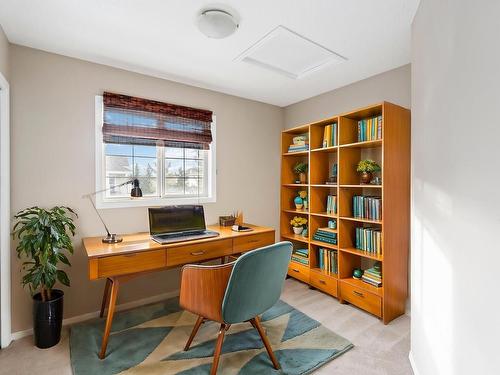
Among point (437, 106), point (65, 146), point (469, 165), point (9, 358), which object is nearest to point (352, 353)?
point (469, 165)

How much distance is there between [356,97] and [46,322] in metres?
3.61

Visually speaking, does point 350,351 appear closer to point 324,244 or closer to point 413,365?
point 413,365

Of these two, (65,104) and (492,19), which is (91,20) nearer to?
(65,104)

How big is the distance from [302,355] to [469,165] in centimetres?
168

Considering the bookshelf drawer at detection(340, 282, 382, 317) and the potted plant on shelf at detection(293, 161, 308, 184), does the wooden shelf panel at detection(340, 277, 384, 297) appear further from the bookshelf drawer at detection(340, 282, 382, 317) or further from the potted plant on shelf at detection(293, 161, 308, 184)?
the potted plant on shelf at detection(293, 161, 308, 184)

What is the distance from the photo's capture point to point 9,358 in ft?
6.33

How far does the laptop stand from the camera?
8.14ft

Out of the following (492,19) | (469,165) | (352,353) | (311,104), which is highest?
(311,104)

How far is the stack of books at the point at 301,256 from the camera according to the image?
3.29 metres

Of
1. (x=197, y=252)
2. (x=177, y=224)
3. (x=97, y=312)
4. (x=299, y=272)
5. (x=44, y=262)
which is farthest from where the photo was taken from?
(x=299, y=272)

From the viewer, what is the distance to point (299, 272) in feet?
10.9

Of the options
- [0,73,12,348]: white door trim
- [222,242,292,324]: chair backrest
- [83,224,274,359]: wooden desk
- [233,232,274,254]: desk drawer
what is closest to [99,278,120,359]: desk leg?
[83,224,274,359]: wooden desk

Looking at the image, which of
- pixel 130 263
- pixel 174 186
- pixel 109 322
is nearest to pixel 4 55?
pixel 174 186

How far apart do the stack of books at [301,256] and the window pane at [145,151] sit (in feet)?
6.97
